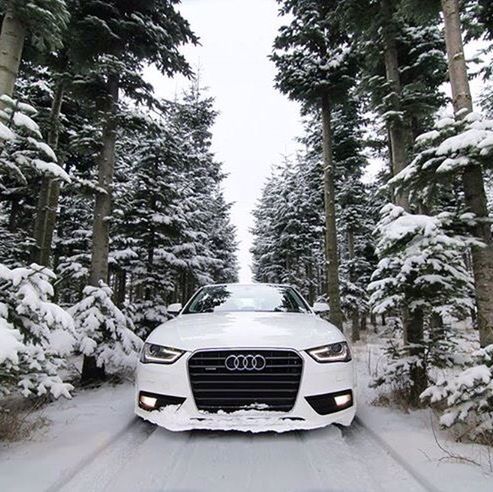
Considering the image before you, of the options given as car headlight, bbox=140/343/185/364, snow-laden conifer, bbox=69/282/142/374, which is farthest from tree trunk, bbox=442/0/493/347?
snow-laden conifer, bbox=69/282/142/374

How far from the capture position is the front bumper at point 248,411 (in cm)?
297

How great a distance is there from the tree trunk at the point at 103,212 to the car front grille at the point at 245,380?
10.9 feet

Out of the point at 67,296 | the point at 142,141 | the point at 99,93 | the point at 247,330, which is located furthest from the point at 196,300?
the point at 67,296

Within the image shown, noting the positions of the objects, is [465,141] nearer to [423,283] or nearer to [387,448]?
[423,283]

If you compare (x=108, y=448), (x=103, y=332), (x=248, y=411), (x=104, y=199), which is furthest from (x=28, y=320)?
(x=104, y=199)

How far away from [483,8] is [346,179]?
11686 mm

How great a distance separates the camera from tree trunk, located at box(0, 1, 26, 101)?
3.77m

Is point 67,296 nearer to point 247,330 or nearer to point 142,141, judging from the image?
point 142,141

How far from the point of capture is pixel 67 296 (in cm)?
2244

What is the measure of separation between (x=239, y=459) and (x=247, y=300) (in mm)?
2432

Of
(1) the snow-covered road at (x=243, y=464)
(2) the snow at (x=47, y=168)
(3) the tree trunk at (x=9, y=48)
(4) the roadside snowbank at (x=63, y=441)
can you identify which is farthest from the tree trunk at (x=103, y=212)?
(2) the snow at (x=47, y=168)

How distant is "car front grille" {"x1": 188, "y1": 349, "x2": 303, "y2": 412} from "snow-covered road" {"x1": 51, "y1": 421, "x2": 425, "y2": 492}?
14.0 inches

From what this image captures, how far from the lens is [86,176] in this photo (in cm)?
1310

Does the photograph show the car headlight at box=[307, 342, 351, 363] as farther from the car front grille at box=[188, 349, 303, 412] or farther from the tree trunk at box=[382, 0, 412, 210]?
the tree trunk at box=[382, 0, 412, 210]
